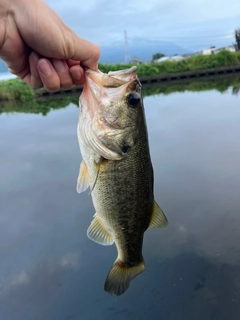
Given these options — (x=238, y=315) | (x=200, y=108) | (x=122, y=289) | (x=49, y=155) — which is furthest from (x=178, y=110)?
(x=122, y=289)

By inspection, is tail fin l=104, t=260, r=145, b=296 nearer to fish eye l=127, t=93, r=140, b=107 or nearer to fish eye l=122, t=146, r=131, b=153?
fish eye l=122, t=146, r=131, b=153

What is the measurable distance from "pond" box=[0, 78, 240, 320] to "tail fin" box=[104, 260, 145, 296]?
75.9 inches

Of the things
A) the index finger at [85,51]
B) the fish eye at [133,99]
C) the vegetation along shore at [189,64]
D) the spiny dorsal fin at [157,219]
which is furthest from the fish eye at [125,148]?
the vegetation along shore at [189,64]

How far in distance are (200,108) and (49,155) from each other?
299 inches

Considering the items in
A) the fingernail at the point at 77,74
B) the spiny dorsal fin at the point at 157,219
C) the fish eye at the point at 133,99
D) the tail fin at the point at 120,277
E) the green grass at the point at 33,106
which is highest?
the fingernail at the point at 77,74

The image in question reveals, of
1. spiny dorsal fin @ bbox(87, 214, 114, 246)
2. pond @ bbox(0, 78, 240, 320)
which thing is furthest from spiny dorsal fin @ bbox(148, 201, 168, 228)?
pond @ bbox(0, 78, 240, 320)

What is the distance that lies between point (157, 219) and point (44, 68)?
1168 millimetres

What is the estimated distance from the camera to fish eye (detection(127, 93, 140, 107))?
185cm

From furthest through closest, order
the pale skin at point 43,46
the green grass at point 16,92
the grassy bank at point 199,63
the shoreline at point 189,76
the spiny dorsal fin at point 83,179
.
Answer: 1. the grassy bank at point 199,63
2. the shoreline at point 189,76
3. the green grass at point 16,92
4. the spiny dorsal fin at point 83,179
5. the pale skin at point 43,46

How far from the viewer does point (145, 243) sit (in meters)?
4.90

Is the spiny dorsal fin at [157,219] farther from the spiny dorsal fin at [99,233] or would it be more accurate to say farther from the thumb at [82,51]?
the thumb at [82,51]

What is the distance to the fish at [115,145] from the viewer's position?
185 cm

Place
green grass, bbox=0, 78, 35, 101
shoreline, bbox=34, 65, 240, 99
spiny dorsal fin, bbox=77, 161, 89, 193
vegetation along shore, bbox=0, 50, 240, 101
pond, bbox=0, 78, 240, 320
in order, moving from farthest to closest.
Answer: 1. vegetation along shore, bbox=0, 50, 240, 101
2. shoreline, bbox=34, 65, 240, 99
3. green grass, bbox=0, 78, 35, 101
4. pond, bbox=0, 78, 240, 320
5. spiny dorsal fin, bbox=77, 161, 89, 193

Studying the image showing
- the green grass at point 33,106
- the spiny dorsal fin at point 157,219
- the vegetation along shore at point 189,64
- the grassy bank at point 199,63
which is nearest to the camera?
the spiny dorsal fin at point 157,219
